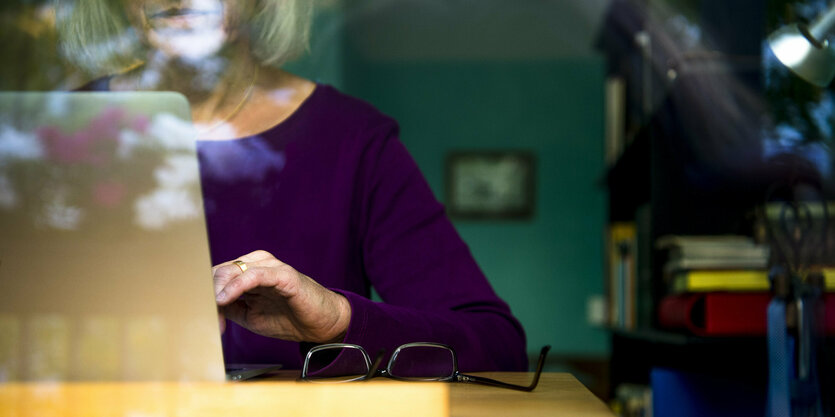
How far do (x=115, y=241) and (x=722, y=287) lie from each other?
1094 mm

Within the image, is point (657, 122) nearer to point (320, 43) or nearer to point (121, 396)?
point (320, 43)

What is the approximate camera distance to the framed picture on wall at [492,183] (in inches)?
45.7

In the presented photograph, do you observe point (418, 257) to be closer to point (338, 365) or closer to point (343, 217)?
point (343, 217)

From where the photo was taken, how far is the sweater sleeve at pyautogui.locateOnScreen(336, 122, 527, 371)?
0.99 metres

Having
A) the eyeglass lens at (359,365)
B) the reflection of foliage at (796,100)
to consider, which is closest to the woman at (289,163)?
the eyeglass lens at (359,365)

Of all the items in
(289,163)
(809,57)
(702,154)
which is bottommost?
(289,163)

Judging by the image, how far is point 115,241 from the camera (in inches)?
21.9

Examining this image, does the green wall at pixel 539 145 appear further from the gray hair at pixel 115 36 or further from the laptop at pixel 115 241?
the laptop at pixel 115 241

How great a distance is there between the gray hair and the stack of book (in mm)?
792

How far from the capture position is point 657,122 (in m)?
1.55

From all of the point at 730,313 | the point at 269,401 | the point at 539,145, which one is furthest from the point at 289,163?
the point at 730,313

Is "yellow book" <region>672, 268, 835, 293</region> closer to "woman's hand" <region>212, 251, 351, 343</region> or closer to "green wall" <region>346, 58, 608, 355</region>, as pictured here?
"green wall" <region>346, 58, 608, 355</region>

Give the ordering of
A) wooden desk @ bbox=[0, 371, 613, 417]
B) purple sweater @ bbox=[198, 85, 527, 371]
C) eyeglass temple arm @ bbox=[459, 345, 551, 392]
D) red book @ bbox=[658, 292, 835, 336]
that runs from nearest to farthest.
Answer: wooden desk @ bbox=[0, 371, 613, 417] → eyeglass temple arm @ bbox=[459, 345, 551, 392] → purple sweater @ bbox=[198, 85, 527, 371] → red book @ bbox=[658, 292, 835, 336]

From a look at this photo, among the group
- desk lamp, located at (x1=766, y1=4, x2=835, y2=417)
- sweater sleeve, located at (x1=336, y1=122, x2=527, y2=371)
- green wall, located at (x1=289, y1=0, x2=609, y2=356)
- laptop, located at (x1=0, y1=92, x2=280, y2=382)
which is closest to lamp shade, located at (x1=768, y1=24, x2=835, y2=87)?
desk lamp, located at (x1=766, y1=4, x2=835, y2=417)
